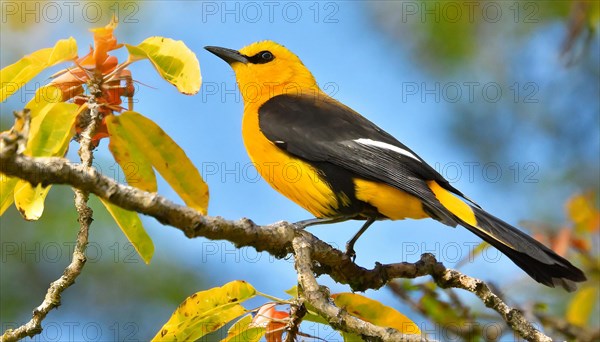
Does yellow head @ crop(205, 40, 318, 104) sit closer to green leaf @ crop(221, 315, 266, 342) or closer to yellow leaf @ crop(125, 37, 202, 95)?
yellow leaf @ crop(125, 37, 202, 95)

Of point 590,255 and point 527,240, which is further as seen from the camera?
point 590,255

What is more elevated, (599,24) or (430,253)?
(599,24)

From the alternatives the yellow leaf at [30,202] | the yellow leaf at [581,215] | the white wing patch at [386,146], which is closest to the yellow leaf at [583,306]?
the yellow leaf at [581,215]

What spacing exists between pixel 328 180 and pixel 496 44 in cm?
574

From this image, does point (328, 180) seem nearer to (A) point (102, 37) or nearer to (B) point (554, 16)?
(A) point (102, 37)

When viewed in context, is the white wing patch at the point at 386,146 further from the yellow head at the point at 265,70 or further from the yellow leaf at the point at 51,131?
the yellow leaf at the point at 51,131

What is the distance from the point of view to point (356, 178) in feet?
15.1

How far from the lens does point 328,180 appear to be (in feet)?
15.2

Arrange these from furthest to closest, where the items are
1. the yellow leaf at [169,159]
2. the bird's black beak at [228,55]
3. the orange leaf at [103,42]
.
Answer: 1. the bird's black beak at [228,55]
2. the orange leaf at [103,42]
3. the yellow leaf at [169,159]

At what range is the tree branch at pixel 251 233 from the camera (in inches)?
91.9

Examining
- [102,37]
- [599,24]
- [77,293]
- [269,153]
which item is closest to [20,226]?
[77,293]

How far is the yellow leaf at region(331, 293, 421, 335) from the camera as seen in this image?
328cm

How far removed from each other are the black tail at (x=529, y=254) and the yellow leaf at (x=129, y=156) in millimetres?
1853

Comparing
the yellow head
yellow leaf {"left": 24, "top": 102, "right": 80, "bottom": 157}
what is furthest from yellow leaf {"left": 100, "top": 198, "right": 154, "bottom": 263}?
the yellow head
